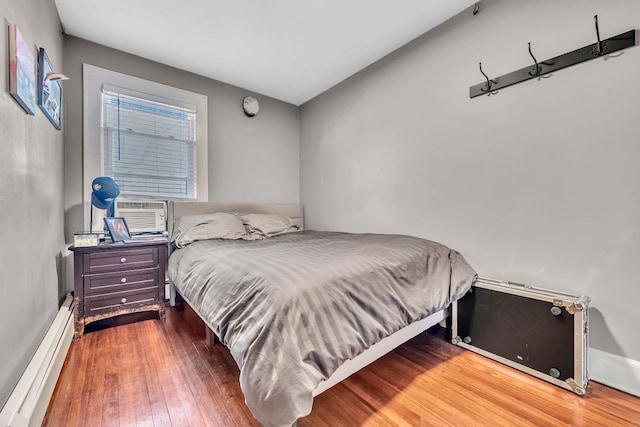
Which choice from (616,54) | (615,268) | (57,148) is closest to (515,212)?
(615,268)

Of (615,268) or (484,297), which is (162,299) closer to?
(484,297)

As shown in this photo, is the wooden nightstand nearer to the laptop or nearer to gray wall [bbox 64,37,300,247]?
the laptop

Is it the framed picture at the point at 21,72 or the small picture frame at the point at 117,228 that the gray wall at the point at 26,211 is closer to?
the framed picture at the point at 21,72

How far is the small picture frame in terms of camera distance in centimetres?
219

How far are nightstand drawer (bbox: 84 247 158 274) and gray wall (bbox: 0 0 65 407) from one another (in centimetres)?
21

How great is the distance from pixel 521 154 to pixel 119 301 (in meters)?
3.18

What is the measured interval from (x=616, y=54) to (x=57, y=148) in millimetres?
3718

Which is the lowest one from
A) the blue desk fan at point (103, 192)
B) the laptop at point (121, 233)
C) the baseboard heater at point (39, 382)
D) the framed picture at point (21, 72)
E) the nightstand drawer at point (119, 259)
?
the baseboard heater at point (39, 382)

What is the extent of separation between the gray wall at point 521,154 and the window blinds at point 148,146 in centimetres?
199

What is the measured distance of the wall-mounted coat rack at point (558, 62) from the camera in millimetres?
1452

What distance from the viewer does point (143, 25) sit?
2232mm

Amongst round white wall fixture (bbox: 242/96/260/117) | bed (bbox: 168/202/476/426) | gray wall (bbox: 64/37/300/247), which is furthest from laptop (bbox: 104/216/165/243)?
round white wall fixture (bbox: 242/96/260/117)

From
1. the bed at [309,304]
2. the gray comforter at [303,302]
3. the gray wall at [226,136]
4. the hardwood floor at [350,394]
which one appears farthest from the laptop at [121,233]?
the hardwood floor at [350,394]

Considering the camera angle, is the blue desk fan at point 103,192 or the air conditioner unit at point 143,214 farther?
the air conditioner unit at point 143,214
